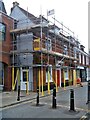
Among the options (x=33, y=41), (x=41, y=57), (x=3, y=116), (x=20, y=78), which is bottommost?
(x=3, y=116)

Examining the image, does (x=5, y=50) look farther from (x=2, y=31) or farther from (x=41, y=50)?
(x=41, y=50)

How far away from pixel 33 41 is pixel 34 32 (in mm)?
1588

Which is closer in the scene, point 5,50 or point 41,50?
point 41,50

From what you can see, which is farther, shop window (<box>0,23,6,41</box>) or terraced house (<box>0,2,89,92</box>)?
shop window (<box>0,23,6,41</box>)

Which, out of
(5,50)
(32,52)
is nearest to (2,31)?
(5,50)

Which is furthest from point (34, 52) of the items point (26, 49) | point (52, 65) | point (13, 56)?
point (52, 65)

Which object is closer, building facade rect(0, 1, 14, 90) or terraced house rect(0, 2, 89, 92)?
terraced house rect(0, 2, 89, 92)

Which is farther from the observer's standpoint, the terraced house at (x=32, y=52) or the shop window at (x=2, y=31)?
the shop window at (x=2, y=31)

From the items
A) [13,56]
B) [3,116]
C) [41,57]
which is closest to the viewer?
[3,116]

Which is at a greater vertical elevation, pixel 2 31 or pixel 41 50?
pixel 2 31

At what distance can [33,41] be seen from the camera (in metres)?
21.4

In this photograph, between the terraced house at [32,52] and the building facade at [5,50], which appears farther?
the building facade at [5,50]

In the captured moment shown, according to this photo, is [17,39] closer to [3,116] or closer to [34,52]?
[34,52]

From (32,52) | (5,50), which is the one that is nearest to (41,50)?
(32,52)
